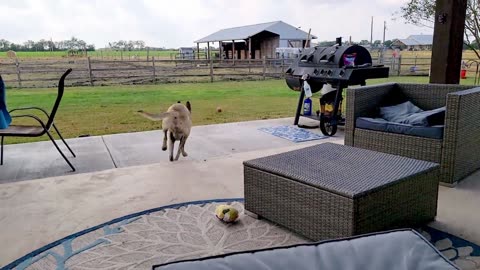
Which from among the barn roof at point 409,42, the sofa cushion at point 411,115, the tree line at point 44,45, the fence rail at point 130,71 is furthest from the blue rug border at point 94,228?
the barn roof at point 409,42

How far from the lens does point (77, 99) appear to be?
316 inches

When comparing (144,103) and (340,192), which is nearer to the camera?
(340,192)

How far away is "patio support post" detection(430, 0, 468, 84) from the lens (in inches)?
145

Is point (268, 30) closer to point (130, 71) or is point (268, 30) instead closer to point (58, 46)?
point (130, 71)

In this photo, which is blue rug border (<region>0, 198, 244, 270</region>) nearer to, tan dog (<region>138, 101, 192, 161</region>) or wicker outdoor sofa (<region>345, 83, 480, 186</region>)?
tan dog (<region>138, 101, 192, 161</region>)

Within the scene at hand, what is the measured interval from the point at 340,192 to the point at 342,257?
0.62m

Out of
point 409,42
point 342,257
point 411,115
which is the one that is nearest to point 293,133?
point 411,115

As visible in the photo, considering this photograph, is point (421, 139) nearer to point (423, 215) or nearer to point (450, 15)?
point (423, 215)

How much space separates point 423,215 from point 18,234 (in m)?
2.25

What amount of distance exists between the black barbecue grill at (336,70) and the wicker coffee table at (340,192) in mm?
2298

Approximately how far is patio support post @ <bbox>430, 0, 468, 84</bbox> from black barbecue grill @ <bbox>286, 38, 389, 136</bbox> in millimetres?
753

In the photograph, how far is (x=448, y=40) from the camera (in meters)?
3.76

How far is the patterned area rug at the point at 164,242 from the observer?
71.2 inches

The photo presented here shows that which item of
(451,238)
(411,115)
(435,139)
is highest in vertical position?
(411,115)
